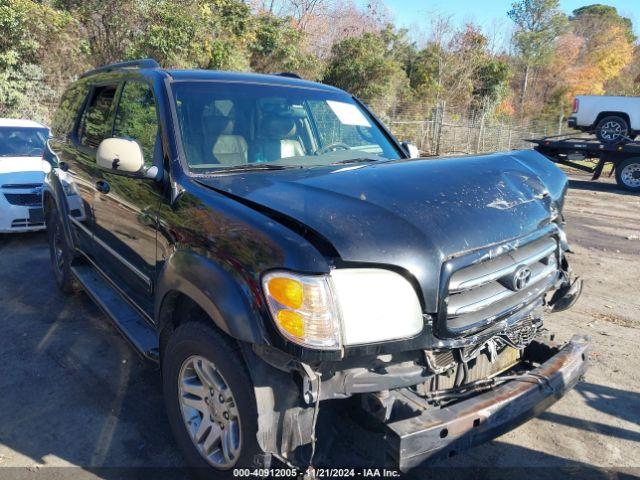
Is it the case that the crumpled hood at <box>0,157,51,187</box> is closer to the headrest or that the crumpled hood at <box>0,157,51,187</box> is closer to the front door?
the front door

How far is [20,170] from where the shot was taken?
7.27 meters

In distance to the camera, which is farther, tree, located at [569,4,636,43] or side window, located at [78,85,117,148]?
tree, located at [569,4,636,43]

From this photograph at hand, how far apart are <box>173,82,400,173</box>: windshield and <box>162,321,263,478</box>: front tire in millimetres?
982

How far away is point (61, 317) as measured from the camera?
4.76 m

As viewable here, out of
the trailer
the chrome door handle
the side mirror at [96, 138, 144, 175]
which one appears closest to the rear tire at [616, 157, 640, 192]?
the trailer

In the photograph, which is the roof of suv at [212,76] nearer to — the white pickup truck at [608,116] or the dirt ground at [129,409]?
the dirt ground at [129,409]

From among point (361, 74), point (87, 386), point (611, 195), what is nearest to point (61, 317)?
point (87, 386)

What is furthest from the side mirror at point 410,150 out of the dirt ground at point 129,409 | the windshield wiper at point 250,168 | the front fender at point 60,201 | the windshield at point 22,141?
the windshield at point 22,141

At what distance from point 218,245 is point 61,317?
317 centimetres

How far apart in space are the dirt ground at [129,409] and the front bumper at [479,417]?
1.37 feet

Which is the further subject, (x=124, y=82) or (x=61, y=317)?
(x=61, y=317)

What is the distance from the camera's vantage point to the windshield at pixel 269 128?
3.09m

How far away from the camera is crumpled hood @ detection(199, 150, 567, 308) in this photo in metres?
2.10

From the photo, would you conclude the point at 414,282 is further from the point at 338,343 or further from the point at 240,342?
the point at 240,342
